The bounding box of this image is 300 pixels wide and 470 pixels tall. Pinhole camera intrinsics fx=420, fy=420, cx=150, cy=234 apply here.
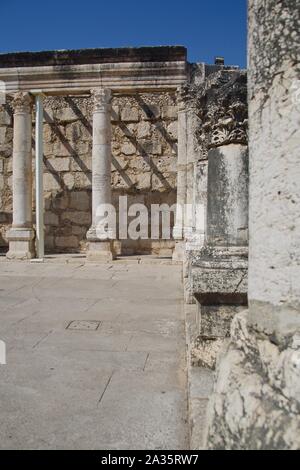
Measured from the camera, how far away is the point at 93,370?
311 cm

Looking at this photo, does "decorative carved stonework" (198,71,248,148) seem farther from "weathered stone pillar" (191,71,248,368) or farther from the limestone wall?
the limestone wall

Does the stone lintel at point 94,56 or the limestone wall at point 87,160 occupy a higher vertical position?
the stone lintel at point 94,56

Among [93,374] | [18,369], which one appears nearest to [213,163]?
[93,374]

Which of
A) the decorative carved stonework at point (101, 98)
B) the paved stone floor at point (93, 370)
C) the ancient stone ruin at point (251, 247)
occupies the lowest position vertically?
the paved stone floor at point (93, 370)

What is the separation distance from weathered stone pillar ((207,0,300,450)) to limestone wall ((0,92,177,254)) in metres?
11.0

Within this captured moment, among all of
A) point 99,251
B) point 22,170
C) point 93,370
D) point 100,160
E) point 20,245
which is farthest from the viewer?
point 22,170

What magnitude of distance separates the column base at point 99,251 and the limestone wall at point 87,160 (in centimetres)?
205

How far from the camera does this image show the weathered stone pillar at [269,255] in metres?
1.46

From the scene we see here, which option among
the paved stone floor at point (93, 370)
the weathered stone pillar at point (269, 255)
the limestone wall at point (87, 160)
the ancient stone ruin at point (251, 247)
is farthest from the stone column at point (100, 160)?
the weathered stone pillar at point (269, 255)

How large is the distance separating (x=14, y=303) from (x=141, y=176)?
7939 millimetres

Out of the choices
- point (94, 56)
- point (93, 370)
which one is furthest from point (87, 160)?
point (93, 370)

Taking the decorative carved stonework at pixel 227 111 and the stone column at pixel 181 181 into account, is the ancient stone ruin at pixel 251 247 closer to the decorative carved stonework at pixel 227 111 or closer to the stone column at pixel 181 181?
the decorative carved stonework at pixel 227 111

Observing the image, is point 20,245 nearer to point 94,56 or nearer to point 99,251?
point 99,251

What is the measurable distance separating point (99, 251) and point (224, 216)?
7.79 m
